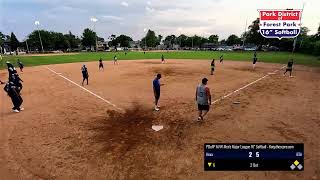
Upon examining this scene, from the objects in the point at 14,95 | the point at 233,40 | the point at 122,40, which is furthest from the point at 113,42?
the point at 14,95

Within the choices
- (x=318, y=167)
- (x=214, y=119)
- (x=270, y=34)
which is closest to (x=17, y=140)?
(x=214, y=119)

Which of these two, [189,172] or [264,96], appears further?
[264,96]

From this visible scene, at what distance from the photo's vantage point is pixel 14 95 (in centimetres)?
1382

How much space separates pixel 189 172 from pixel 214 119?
4.91m

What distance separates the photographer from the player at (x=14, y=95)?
535 inches

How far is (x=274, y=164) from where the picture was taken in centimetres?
586

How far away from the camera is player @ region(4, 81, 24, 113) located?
13.6m

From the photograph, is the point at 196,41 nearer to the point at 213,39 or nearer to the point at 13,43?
the point at 213,39

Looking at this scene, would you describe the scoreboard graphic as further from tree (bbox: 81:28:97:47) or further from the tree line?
tree (bbox: 81:28:97:47)

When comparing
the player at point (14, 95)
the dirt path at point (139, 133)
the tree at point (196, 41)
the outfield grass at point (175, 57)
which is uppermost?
the tree at point (196, 41)

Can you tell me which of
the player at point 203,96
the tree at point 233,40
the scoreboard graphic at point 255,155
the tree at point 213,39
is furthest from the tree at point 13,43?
the scoreboard graphic at point 255,155

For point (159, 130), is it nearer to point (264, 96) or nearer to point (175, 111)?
point (175, 111)

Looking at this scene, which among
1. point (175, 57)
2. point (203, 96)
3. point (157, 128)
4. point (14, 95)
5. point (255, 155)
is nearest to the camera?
point (255, 155)

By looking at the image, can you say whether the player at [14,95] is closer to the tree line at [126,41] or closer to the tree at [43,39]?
the tree line at [126,41]
